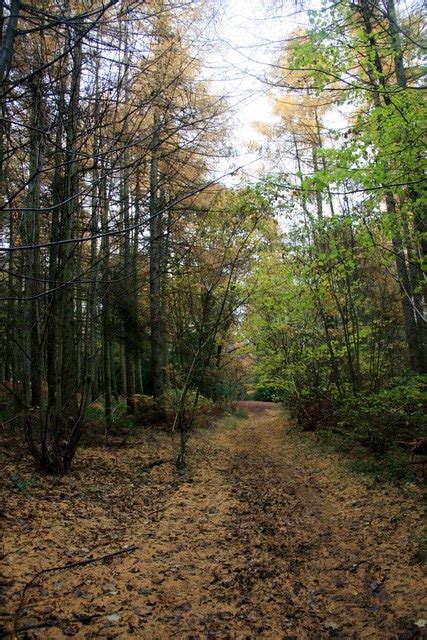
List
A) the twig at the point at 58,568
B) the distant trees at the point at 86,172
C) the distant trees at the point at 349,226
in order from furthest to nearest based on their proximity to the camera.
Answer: the distant trees at the point at 349,226
the distant trees at the point at 86,172
the twig at the point at 58,568

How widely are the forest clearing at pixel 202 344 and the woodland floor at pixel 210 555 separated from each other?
0.08 feet

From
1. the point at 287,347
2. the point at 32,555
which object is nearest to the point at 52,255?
the point at 32,555

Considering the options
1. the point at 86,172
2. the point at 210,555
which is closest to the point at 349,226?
the point at 86,172

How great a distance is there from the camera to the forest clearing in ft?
9.95

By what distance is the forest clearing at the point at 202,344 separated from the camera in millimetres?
3031

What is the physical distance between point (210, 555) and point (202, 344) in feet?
14.5

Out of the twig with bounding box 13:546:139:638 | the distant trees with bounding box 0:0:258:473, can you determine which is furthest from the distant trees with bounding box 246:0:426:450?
the twig with bounding box 13:546:139:638

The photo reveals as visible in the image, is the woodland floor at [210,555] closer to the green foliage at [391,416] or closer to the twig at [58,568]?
the twig at [58,568]

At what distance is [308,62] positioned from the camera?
532 cm

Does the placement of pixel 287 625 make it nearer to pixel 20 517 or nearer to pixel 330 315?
pixel 20 517

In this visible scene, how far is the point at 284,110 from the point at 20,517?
42.4ft

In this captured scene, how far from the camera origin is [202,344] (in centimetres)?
803

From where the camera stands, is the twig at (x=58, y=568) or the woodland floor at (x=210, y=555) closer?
the twig at (x=58, y=568)

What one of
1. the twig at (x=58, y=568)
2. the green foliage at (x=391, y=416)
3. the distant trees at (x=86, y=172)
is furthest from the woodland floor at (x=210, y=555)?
the distant trees at (x=86, y=172)
